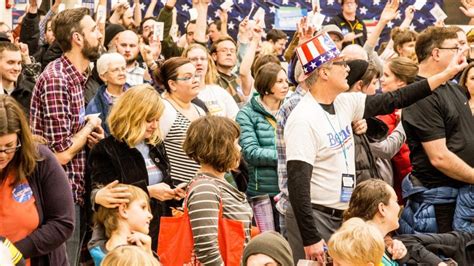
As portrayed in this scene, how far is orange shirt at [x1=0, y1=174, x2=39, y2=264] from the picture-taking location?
175 inches

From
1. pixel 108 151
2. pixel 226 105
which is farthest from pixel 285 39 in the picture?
pixel 108 151

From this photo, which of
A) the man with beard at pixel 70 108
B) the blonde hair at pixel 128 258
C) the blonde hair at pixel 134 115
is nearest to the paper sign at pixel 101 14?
the man with beard at pixel 70 108

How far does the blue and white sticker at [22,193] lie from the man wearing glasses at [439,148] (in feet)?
9.42

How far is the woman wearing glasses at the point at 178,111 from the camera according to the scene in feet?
20.2

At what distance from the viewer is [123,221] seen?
5211 mm

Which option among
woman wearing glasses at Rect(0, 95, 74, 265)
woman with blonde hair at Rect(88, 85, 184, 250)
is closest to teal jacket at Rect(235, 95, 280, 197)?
woman with blonde hair at Rect(88, 85, 184, 250)

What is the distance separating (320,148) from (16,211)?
1814 mm

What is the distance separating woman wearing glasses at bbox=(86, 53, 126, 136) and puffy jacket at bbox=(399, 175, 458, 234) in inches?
83.4

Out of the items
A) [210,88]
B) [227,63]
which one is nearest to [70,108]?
[210,88]

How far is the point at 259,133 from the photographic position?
734 centimetres

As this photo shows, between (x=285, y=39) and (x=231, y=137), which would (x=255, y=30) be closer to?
(x=285, y=39)

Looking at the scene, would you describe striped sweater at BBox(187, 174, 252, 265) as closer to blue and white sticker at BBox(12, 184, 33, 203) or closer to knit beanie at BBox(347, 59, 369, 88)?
blue and white sticker at BBox(12, 184, 33, 203)

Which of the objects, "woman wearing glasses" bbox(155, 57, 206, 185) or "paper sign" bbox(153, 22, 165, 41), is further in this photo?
"paper sign" bbox(153, 22, 165, 41)

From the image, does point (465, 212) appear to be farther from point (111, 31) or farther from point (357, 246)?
point (111, 31)
